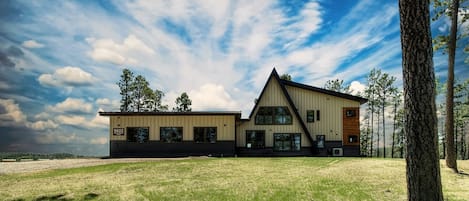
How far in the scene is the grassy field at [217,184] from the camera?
9328mm

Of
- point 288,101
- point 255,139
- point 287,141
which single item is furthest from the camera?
point 255,139

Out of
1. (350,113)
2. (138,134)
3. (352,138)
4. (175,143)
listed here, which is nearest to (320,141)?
(352,138)

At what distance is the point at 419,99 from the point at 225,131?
20.6 m

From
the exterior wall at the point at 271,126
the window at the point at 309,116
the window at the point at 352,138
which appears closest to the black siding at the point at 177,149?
the exterior wall at the point at 271,126

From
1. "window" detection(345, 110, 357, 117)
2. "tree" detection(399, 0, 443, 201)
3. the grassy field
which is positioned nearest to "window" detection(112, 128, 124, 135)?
the grassy field

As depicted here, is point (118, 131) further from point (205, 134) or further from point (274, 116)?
point (274, 116)

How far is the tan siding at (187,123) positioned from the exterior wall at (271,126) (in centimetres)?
160

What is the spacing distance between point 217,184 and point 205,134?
14854 mm

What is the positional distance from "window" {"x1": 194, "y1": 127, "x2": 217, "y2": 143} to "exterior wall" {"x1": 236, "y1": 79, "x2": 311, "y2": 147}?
2.31 m

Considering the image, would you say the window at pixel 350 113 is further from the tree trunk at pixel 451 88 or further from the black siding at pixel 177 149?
the tree trunk at pixel 451 88

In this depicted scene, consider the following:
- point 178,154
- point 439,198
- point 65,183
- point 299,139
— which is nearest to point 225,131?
point 178,154

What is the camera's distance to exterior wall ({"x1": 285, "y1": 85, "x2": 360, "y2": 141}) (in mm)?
26906

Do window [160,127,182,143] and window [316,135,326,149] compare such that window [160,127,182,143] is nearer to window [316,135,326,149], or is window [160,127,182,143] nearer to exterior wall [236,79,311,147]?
exterior wall [236,79,311,147]

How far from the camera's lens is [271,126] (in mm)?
26500
